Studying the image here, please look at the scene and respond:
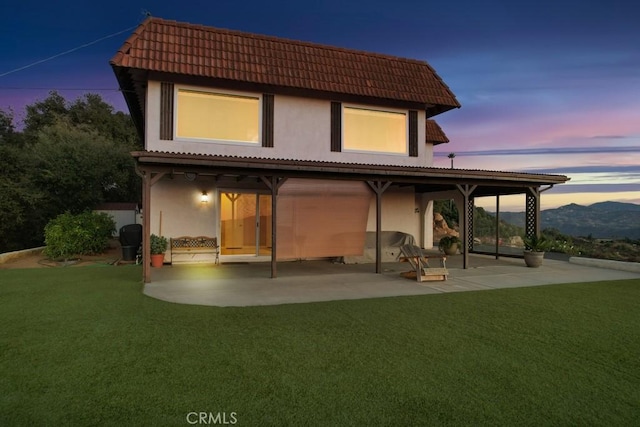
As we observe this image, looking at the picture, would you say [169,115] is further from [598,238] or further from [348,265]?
[598,238]

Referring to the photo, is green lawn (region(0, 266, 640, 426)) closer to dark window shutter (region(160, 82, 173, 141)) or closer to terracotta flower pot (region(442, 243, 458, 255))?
dark window shutter (region(160, 82, 173, 141))

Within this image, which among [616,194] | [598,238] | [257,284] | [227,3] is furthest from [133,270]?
[616,194]

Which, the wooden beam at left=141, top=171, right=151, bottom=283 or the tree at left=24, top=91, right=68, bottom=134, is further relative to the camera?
the tree at left=24, top=91, right=68, bottom=134

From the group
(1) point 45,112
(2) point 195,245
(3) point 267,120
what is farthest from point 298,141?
(1) point 45,112

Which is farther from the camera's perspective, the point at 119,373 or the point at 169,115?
the point at 169,115

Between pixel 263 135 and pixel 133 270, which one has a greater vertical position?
pixel 263 135

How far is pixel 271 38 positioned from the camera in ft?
39.6

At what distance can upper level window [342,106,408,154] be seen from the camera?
12242 mm

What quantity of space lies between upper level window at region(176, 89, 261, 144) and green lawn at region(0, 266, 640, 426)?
227 inches

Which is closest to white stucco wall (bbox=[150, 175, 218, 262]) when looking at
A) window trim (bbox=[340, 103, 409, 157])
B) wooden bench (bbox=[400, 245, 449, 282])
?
window trim (bbox=[340, 103, 409, 157])

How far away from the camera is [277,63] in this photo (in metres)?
11.6

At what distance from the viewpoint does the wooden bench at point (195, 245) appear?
35.2 ft

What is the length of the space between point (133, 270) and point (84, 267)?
5.62ft

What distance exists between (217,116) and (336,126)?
362 centimetres
